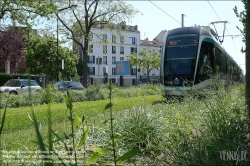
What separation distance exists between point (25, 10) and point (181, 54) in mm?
13272

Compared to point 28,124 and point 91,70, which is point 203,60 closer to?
point 28,124

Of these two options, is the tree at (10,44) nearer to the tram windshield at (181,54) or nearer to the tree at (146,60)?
the tram windshield at (181,54)

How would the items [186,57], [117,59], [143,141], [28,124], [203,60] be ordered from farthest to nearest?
[117,59], [186,57], [203,60], [28,124], [143,141]

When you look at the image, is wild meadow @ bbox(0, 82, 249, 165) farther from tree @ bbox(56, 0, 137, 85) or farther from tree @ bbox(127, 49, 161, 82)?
tree @ bbox(127, 49, 161, 82)

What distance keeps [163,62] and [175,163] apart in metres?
11.8

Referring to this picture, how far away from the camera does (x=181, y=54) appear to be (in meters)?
13.9

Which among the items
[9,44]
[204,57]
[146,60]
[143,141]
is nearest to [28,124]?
[143,141]

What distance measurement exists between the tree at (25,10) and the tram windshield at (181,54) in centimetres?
1157

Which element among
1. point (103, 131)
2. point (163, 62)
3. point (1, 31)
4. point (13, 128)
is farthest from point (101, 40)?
point (103, 131)

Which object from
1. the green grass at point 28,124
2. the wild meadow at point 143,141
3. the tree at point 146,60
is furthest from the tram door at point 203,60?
the tree at point 146,60

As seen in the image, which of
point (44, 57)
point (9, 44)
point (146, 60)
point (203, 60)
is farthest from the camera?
point (146, 60)

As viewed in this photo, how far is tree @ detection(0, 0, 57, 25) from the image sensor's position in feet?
70.1

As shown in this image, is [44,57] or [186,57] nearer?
[186,57]

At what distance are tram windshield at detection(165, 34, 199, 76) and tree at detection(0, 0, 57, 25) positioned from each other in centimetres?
1157
